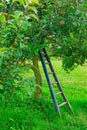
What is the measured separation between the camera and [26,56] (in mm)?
4754

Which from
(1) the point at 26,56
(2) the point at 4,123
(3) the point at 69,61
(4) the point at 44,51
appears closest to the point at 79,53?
(3) the point at 69,61

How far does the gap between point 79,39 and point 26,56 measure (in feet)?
4.77

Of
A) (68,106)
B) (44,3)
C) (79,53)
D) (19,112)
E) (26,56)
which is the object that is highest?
(44,3)

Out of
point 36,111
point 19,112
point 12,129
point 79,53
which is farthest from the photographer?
point 79,53

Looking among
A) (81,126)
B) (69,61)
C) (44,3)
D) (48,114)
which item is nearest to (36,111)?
(48,114)

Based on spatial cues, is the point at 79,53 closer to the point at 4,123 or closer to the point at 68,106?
the point at 68,106

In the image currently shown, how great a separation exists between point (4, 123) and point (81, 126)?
4.79 ft

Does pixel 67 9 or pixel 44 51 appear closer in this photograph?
pixel 67 9

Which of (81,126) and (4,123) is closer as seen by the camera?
(4,123)

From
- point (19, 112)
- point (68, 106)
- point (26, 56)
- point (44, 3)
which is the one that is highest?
point (44, 3)

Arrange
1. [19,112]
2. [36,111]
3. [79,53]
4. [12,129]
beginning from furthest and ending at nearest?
[79,53] < [36,111] < [19,112] < [12,129]

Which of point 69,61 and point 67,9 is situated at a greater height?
point 67,9

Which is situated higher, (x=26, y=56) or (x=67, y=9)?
(x=67, y=9)

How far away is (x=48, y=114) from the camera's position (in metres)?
5.76
